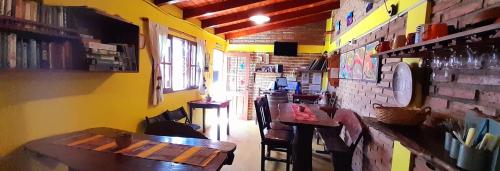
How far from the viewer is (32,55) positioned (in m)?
1.56

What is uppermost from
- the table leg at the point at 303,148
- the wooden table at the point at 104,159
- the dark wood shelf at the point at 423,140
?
the dark wood shelf at the point at 423,140

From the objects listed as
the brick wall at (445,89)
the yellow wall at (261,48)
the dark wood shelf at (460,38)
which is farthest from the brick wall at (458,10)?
the yellow wall at (261,48)

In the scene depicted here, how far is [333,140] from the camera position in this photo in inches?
120

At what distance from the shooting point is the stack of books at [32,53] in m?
1.40

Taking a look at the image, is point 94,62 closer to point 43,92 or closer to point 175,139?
point 43,92

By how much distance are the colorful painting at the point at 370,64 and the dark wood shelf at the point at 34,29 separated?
2.53 meters

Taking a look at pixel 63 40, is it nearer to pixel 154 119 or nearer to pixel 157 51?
pixel 157 51

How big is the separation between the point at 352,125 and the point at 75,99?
268 centimetres

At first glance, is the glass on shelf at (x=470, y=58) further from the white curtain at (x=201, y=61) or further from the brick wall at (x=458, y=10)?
the white curtain at (x=201, y=61)

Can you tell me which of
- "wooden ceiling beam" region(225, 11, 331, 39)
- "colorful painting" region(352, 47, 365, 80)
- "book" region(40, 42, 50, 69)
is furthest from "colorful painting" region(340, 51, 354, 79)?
"book" region(40, 42, 50, 69)

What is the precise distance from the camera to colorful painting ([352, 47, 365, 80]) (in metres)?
3.16

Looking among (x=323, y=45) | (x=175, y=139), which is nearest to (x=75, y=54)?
(x=175, y=139)

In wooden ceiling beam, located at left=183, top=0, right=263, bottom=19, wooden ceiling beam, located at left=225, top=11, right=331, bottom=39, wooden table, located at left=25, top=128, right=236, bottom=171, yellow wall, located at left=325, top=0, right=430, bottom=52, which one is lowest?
wooden table, located at left=25, top=128, right=236, bottom=171

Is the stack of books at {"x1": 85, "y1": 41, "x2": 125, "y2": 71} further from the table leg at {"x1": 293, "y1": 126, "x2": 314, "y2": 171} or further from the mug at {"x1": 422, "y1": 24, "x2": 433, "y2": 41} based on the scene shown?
the mug at {"x1": 422, "y1": 24, "x2": 433, "y2": 41}
